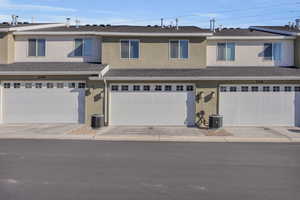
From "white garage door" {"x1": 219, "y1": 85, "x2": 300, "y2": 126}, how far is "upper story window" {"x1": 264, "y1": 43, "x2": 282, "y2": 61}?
395cm

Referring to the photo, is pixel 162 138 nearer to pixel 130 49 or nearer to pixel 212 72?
pixel 212 72

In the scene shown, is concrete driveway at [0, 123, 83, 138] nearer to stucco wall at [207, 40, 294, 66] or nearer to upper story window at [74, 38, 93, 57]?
upper story window at [74, 38, 93, 57]

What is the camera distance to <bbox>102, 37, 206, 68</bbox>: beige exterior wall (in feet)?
72.1

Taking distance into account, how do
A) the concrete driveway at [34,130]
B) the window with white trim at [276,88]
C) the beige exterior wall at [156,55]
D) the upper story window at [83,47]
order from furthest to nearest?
the upper story window at [83,47] → the beige exterior wall at [156,55] → the window with white trim at [276,88] → the concrete driveway at [34,130]

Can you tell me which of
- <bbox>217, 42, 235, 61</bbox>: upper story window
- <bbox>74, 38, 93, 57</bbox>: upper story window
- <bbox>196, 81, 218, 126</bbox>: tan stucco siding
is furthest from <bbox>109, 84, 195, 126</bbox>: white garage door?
<bbox>217, 42, 235, 61</bbox>: upper story window

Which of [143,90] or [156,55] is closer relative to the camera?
[143,90]

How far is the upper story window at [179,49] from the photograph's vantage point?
22.1m

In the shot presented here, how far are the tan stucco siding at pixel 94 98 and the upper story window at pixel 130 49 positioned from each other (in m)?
3.29

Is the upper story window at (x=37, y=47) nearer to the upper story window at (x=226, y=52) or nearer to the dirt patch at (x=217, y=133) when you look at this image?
the upper story window at (x=226, y=52)

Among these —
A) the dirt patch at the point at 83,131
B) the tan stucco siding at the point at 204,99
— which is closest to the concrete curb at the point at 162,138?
the dirt patch at the point at 83,131

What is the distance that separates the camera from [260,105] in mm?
20000

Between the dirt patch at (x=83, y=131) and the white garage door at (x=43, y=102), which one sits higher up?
the white garage door at (x=43, y=102)

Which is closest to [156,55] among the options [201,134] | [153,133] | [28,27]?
[153,133]

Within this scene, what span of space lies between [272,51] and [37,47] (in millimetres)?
15777
